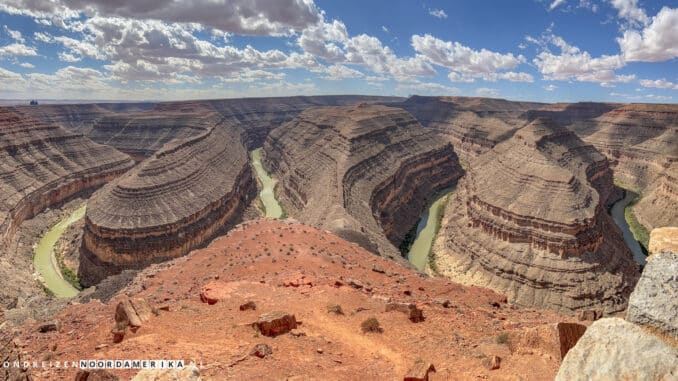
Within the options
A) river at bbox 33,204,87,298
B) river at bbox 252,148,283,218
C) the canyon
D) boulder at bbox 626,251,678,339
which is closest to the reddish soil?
the canyon

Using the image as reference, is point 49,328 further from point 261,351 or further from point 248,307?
point 261,351

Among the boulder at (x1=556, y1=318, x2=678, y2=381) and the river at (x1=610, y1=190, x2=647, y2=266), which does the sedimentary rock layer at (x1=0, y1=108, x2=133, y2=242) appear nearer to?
the boulder at (x1=556, y1=318, x2=678, y2=381)

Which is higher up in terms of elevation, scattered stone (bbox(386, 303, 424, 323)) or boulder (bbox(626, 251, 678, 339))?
boulder (bbox(626, 251, 678, 339))

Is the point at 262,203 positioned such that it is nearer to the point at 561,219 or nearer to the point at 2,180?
the point at 2,180

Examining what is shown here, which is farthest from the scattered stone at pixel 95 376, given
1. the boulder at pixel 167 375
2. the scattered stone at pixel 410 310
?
the scattered stone at pixel 410 310

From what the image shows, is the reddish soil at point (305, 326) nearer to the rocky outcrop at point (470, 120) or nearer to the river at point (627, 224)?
the river at point (627, 224)

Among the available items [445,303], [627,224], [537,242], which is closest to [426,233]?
[537,242]

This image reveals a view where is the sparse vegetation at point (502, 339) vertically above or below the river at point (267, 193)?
above
